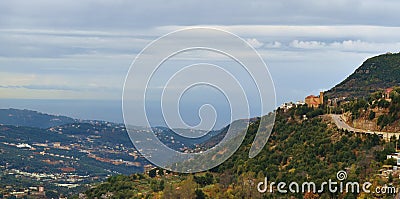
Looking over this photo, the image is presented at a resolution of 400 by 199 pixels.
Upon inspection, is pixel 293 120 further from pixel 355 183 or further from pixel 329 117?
pixel 355 183

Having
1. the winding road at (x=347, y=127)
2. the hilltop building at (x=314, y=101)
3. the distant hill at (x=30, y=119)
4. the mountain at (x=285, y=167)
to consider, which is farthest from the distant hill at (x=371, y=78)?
the distant hill at (x=30, y=119)

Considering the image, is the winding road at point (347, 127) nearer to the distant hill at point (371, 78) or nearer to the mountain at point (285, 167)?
the mountain at point (285, 167)

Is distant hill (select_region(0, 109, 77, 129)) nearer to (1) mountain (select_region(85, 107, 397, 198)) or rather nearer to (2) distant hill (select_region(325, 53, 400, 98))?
(2) distant hill (select_region(325, 53, 400, 98))

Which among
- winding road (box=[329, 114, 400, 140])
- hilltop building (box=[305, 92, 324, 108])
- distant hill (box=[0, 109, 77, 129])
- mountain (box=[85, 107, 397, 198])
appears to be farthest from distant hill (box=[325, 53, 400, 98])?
distant hill (box=[0, 109, 77, 129])

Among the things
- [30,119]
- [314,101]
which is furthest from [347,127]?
[30,119]

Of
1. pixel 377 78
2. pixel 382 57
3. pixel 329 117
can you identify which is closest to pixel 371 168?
pixel 329 117

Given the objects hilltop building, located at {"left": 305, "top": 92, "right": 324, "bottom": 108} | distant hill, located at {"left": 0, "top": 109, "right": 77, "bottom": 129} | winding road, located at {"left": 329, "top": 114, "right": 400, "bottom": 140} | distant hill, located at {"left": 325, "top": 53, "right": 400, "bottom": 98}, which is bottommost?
distant hill, located at {"left": 0, "top": 109, "right": 77, "bottom": 129}

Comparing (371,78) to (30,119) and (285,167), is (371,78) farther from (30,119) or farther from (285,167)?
(30,119)
